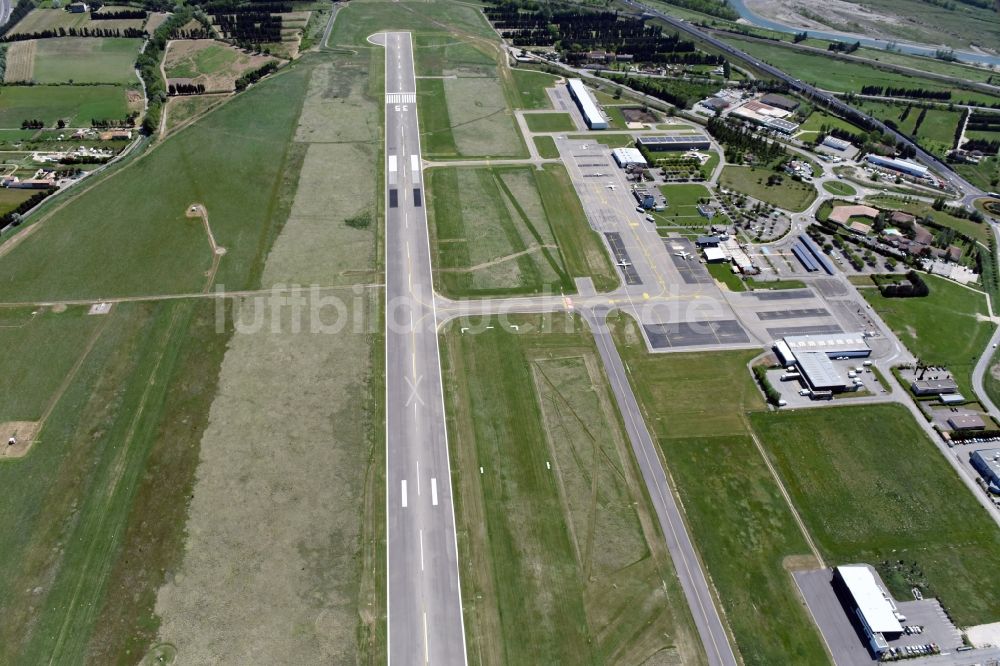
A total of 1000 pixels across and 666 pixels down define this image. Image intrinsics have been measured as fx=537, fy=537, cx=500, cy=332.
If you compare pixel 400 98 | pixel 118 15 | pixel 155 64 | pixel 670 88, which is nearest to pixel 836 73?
pixel 670 88

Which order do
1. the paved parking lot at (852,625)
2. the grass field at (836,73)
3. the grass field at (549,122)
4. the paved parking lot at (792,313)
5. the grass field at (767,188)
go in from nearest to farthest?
the paved parking lot at (852,625)
the paved parking lot at (792,313)
the grass field at (767,188)
the grass field at (549,122)
the grass field at (836,73)

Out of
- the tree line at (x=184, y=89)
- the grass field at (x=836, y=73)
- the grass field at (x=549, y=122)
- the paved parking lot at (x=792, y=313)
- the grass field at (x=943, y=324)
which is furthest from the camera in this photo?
the grass field at (x=836, y=73)

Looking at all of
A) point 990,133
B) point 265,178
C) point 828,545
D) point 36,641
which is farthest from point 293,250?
point 990,133

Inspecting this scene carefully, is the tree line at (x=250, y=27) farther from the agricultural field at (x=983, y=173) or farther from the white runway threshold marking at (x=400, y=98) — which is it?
the agricultural field at (x=983, y=173)

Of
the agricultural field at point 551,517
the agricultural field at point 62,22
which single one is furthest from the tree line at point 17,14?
the agricultural field at point 551,517

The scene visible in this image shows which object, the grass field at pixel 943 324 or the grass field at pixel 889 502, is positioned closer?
the grass field at pixel 889 502

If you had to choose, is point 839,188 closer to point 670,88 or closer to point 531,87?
point 670,88
